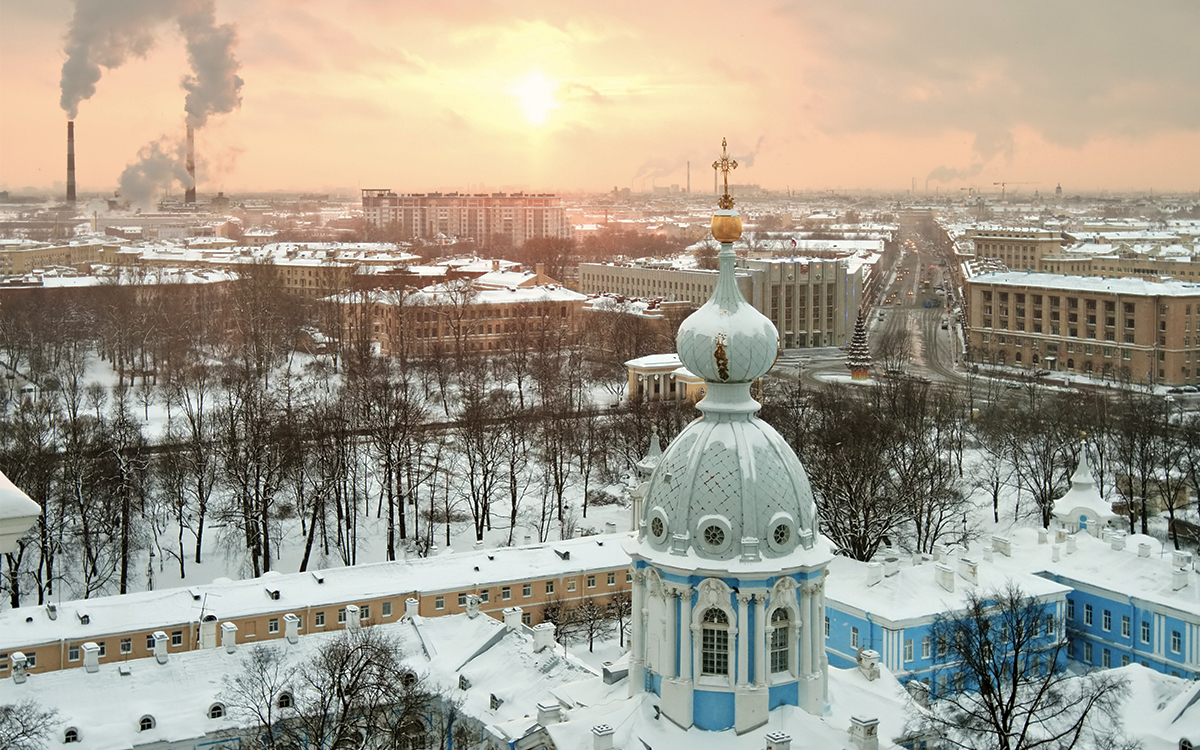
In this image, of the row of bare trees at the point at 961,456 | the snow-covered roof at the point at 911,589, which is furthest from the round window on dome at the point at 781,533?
the row of bare trees at the point at 961,456

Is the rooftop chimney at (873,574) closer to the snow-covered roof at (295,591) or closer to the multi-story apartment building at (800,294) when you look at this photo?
the snow-covered roof at (295,591)


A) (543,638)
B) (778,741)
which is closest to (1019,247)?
(543,638)

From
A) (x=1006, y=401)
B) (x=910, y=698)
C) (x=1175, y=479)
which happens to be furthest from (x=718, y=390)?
(x=1006, y=401)

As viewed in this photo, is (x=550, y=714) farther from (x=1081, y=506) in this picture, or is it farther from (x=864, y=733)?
(x=1081, y=506)

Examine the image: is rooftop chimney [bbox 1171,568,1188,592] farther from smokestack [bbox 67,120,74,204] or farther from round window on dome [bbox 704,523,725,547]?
smokestack [bbox 67,120,74,204]

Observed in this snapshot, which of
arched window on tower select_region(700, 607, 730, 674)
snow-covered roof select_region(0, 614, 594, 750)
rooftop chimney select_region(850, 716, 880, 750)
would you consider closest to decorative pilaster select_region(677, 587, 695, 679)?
arched window on tower select_region(700, 607, 730, 674)

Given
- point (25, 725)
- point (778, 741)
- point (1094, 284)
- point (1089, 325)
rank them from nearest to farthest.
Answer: point (778, 741) < point (25, 725) < point (1089, 325) < point (1094, 284)

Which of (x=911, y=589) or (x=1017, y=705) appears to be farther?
(x=911, y=589)
